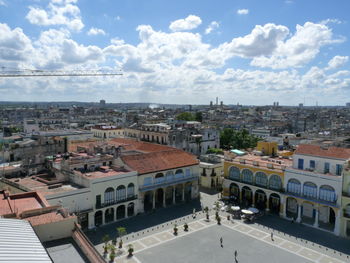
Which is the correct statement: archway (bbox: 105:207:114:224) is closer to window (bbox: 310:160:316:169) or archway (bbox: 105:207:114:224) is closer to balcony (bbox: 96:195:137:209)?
balcony (bbox: 96:195:137:209)

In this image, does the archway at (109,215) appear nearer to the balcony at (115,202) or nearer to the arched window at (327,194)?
the balcony at (115,202)

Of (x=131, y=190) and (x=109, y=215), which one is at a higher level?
(x=131, y=190)

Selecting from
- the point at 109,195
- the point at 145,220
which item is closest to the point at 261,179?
the point at 145,220

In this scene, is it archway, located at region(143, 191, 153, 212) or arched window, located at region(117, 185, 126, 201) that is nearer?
arched window, located at region(117, 185, 126, 201)

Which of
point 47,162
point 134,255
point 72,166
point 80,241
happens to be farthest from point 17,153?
point 80,241

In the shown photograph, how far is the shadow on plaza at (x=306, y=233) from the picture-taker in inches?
1485

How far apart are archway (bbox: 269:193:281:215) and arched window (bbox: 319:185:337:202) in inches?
290

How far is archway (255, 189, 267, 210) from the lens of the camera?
50.0 meters

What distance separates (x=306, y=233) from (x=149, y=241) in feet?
68.1

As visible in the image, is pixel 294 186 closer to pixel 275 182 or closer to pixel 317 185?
pixel 275 182

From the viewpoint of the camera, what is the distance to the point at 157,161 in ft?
167

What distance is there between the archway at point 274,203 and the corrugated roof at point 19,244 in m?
37.9

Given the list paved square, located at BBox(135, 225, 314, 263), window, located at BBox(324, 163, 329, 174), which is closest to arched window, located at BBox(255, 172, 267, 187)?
window, located at BBox(324, 163, 329, 174)

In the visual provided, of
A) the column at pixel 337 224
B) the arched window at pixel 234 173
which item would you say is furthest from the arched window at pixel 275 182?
the column at pixel 337 224
